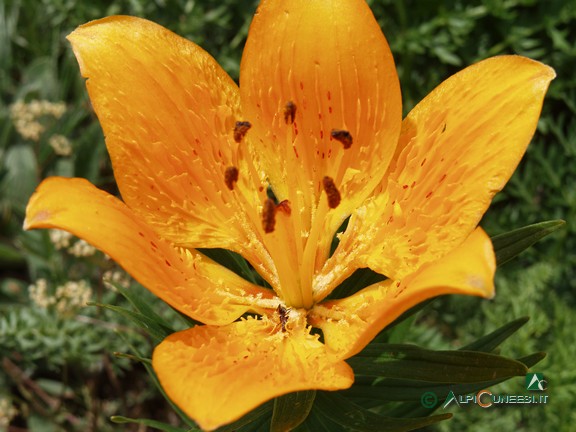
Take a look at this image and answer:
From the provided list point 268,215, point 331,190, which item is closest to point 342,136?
point 331,190

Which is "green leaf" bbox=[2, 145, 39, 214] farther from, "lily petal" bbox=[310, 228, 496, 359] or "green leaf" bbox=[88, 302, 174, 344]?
"lily petal" bbox=[310, 228, 496, 359]

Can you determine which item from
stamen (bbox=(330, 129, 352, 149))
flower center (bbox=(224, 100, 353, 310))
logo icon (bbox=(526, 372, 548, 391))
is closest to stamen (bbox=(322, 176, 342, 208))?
flower center (bbox=(224, 100, 353, 310))

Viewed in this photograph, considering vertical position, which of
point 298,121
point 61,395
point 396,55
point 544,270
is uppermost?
point 298,121

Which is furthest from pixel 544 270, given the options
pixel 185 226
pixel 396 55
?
pixel 185 226

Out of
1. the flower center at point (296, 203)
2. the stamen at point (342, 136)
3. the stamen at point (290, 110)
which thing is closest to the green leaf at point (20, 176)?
the flower center at point (296, 203)

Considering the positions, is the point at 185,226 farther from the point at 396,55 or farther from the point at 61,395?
the point at 396,55

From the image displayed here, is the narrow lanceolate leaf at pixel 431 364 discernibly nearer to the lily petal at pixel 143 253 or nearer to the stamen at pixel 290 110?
the lily petal at pixel 143 253

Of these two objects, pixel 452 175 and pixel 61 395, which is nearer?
A: pixel 452 175

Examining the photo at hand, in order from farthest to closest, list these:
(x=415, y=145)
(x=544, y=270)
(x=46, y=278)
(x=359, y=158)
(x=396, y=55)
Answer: (x=396, y=55)
(x=46, y=278)
(x=544, y=270)
(x=359, y=158)
(x=415, y=145)
